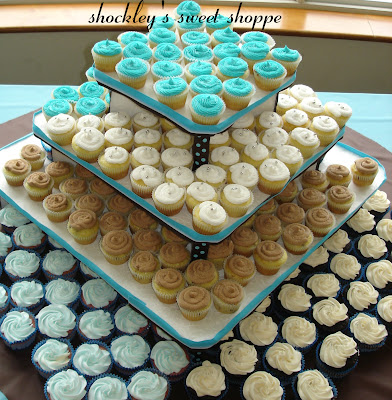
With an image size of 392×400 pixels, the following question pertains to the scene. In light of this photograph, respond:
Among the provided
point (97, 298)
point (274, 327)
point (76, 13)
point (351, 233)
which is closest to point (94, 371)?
point (97, 298)

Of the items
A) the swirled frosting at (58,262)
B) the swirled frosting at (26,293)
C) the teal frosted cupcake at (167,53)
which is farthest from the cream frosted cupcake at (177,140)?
the swirled frosting at (26,293)

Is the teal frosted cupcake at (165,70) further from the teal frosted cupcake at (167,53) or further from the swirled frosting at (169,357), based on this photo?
the swirled frosting at (169,357)

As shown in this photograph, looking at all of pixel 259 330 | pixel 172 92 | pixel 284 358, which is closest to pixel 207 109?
pixel 172 92

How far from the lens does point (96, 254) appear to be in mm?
2945

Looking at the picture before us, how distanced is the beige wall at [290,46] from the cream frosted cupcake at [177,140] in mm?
3409

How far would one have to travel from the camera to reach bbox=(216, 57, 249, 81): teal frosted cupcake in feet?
9.20

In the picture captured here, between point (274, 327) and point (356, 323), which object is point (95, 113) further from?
point (356, 323)

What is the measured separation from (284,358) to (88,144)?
69.5 inches

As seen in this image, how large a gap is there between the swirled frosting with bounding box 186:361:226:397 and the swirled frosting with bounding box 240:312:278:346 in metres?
0.30

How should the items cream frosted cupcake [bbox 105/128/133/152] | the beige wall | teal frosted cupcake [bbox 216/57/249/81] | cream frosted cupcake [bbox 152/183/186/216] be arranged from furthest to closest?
the beige wall < cream frosted cupcake [bbox 105/128/133/152] < teal frosted cupcake [bbox 216/57/249/81] < cream frosted cupcake [bbox 152/183/186/216]

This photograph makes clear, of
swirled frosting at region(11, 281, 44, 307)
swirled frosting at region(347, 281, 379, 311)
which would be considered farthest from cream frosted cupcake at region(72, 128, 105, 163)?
swirled frosting at region(347, 281, 379, 311)

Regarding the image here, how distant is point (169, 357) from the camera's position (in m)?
2.79

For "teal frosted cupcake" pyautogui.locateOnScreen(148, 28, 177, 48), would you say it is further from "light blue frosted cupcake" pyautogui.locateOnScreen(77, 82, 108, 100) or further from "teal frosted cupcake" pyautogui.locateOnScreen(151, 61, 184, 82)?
"light blue frosted cupcake" pyautogui.locateOnScreen(77, 82, 108, 100)

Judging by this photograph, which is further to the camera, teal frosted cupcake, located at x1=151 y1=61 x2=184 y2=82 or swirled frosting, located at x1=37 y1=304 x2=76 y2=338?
swirled frosting, located at x1=37 y1=304 x2=76 y2=338
